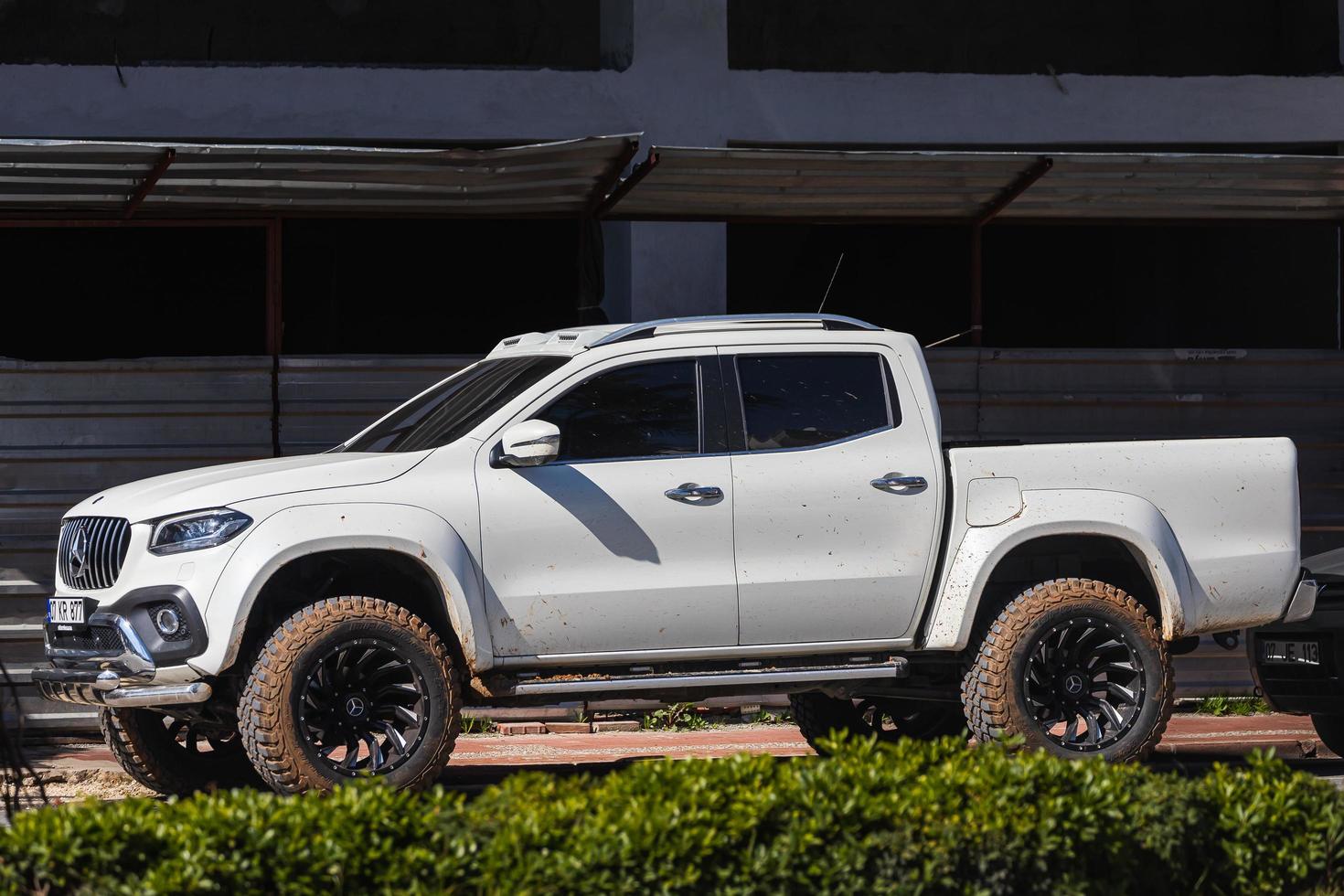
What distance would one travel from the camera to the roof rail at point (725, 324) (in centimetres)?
787

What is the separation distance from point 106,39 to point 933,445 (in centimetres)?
767

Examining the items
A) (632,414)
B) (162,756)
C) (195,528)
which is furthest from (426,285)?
(195,528)

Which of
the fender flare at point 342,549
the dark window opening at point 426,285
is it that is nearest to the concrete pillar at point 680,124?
the dark window opening at point 426,285

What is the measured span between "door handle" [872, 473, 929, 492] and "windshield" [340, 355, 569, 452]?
5.05 ft

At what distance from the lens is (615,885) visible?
15.2 feet

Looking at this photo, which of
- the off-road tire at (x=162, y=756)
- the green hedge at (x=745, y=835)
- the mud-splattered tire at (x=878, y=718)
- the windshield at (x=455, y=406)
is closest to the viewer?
the green hedge at (x=745, y=835)

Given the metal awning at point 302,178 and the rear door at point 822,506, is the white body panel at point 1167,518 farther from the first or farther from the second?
the metal awning at point 302,178

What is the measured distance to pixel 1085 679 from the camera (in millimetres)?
7824

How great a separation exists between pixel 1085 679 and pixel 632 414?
7.84ft

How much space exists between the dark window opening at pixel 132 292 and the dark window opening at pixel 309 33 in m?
1.43

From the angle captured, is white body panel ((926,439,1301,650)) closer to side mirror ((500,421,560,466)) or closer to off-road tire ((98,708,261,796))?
side mirror ((500,421,560,466))

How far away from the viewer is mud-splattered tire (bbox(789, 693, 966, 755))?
29.9ft

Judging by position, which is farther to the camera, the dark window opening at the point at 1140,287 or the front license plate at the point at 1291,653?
the dark window opening at the point at 1140,287

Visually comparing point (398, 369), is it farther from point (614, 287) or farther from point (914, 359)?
point (914, 359)
